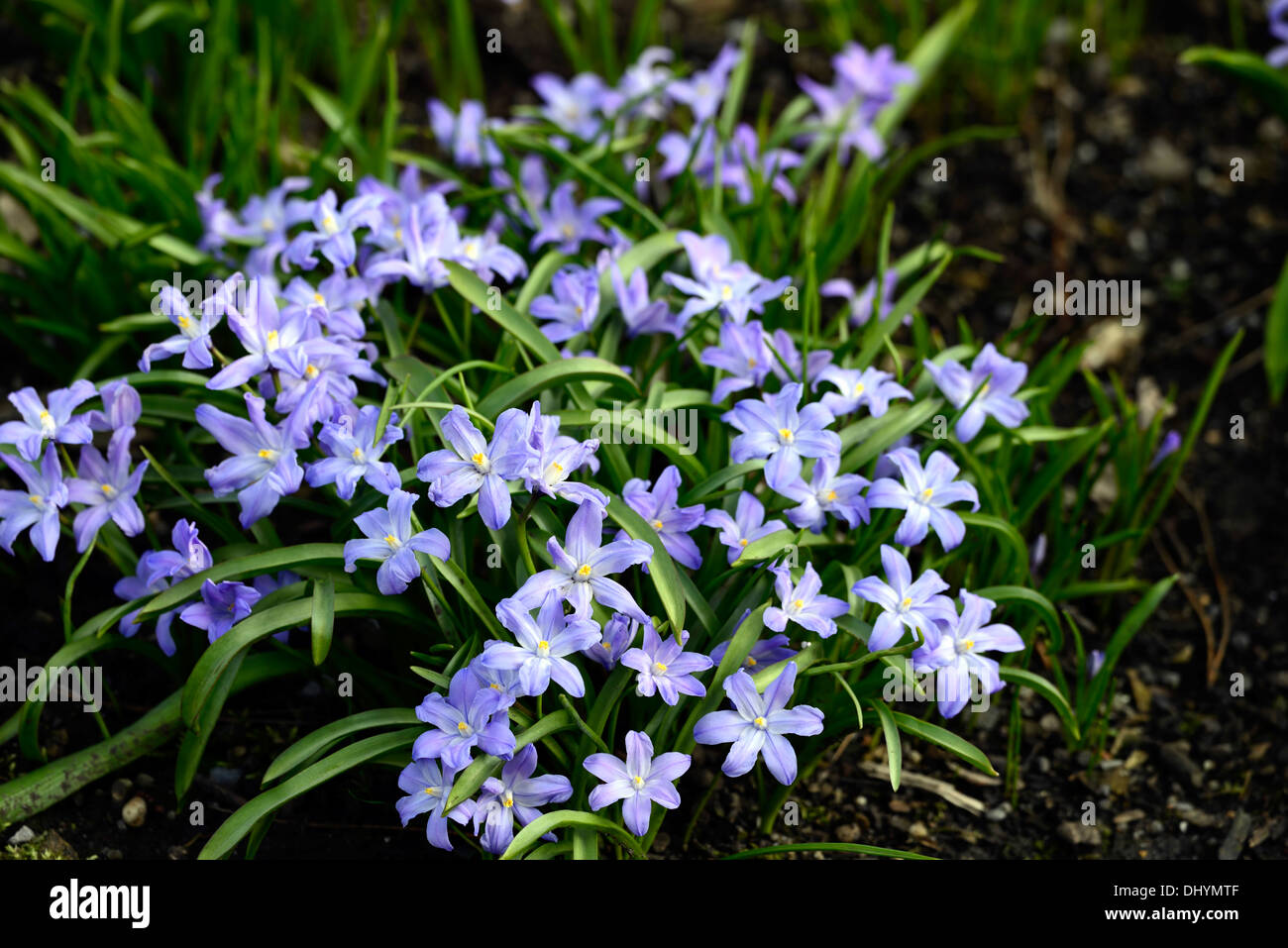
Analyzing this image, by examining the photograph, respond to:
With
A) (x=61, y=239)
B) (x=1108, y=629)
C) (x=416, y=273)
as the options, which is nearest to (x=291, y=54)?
(x=61, y=239)

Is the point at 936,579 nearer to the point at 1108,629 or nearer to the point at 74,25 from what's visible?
the point at 1108,629

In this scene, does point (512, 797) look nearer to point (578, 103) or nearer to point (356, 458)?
point (356, 458)

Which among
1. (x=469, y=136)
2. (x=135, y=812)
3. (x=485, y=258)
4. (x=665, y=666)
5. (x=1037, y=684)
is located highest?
(x=469, y=136)

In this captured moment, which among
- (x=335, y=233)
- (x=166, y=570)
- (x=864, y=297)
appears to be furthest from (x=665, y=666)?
(x=864, y=297)

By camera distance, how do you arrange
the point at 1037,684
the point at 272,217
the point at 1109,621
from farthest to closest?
1. the point at 1109,621
2. the point at 272,217
3. the point at 1037,684

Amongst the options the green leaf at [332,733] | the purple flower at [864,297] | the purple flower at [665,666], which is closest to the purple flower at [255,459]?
the green leaf at [332,733]

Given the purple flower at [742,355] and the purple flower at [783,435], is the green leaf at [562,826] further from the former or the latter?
the purple flower at [742,355]
